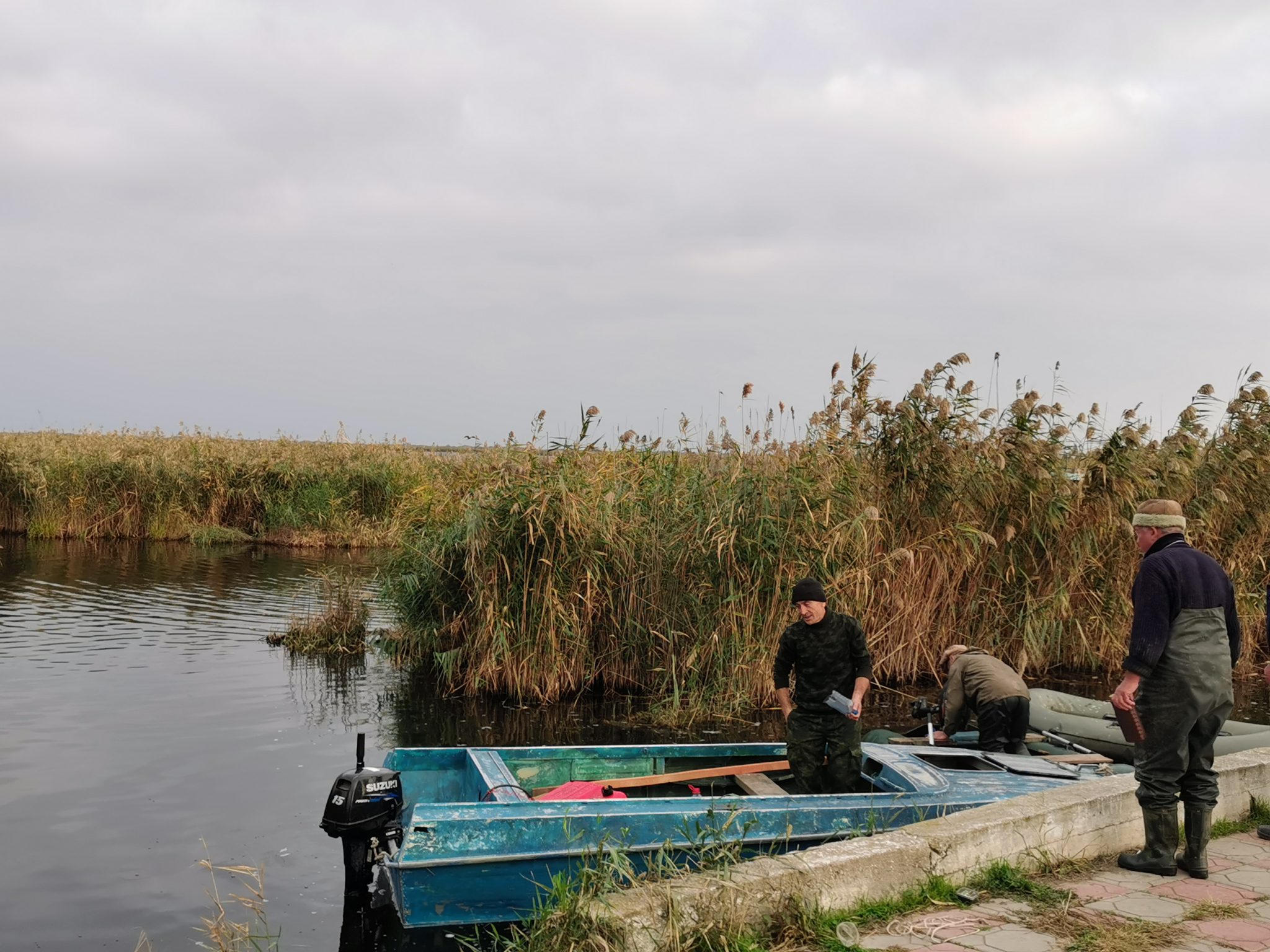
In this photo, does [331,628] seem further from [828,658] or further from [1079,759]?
[1079,759]

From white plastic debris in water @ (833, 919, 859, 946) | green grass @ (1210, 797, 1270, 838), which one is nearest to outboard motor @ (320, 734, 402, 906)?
white plastic debris in water @ (833, 919, 859, 946)

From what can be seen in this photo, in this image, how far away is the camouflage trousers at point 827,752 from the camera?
7.05 meters

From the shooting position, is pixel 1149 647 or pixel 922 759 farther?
pixel 922 759

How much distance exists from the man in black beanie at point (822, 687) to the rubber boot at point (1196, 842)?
2.21 meters

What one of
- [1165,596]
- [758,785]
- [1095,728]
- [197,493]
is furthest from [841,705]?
[197,493]

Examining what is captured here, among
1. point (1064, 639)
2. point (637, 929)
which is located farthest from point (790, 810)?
point (1064, 639)

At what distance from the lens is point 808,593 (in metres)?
6.88

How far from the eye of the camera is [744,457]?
11.9 m

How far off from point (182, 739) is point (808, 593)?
692 cm

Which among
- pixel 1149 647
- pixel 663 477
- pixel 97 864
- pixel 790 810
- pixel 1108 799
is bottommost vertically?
pixel 97 864

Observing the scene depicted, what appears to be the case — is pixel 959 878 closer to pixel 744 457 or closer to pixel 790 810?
pixel 790 810

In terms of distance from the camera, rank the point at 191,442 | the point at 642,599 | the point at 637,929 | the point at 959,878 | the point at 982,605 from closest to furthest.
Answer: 1. the point at 637,929
2. the point at 959,878
3. the point at 642,599
4. the point at 982,605
5. the point at 191,442

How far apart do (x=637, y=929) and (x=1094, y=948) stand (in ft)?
5.62

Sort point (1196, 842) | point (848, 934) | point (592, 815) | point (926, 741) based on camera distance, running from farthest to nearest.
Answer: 1. point (926, 741)
2. point (592, 815)
3. point (1196, 842)
4. point (848, 934)
